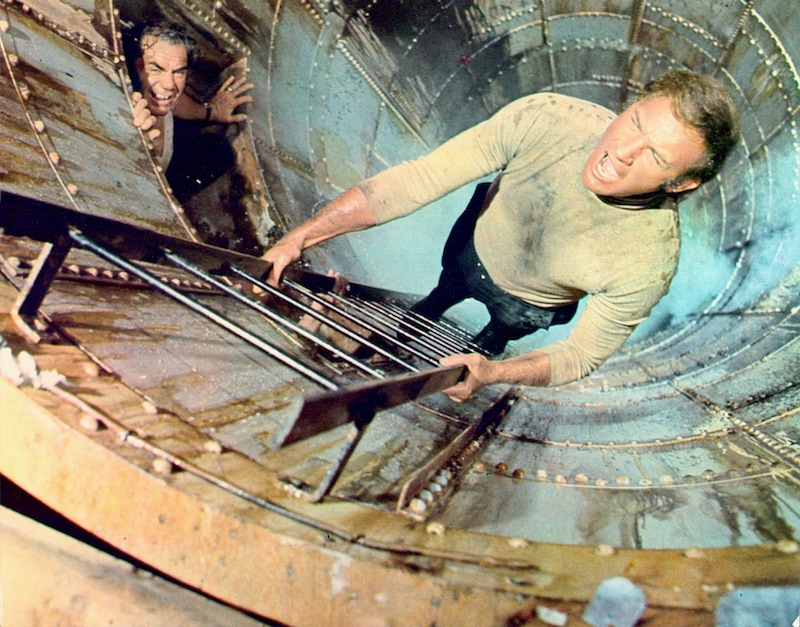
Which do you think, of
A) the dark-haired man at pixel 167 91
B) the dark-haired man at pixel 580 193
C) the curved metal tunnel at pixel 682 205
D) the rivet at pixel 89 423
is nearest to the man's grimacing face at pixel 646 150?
the dark-haired man at pixel 580 193

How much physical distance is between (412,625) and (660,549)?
0.85m

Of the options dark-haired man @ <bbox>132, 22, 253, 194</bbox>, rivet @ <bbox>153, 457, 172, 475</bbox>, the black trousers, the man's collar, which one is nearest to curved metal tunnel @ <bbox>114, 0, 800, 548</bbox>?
dark-haired man @ <bbox>132, 22, 253, 194</bbox>

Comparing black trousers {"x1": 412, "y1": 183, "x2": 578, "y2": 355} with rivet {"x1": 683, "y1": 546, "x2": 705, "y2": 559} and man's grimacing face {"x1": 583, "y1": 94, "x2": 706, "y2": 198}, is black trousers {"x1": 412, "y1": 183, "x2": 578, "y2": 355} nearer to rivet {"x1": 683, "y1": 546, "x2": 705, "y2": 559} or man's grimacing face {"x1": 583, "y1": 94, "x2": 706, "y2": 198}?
man's grimacing face {"x1": 583, "y1": 94, "x2": 706, "y2": 198}

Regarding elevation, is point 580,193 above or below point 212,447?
above

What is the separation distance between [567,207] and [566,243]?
0.81 feet

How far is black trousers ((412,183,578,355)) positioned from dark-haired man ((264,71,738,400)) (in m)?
0.48

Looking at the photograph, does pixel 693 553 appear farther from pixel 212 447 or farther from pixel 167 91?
pixel 167 91

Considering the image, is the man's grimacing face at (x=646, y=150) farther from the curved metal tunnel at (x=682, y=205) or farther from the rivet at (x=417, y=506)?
the rivet at (x=417, y=506)

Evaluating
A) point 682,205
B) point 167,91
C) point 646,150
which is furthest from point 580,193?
point 682,205

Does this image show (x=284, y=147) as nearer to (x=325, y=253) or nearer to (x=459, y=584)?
(x=325, y=253)

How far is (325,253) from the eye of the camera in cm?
464

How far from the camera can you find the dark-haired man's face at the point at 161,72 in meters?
3.38

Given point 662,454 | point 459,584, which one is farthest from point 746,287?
point 459,584

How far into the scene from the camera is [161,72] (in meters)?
3.46
